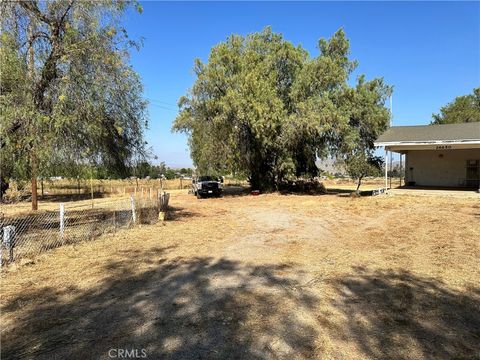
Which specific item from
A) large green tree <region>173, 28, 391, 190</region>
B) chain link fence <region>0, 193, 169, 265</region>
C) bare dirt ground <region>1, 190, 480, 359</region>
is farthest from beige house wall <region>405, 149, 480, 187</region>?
chain link fence <region>0, 193, 169, 265</region>

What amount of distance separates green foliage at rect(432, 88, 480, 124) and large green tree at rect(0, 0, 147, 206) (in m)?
43.6

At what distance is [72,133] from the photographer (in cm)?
1045

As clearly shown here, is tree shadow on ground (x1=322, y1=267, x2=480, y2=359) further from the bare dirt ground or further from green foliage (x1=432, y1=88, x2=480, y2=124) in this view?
green foliage (x1=432, y1=88, x2=480, y2=124)

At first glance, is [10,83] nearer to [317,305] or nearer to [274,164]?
[317,305]

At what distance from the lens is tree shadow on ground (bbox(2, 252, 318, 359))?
4.28 m

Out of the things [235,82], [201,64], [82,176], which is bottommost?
[82,176]

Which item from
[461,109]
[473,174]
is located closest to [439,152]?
[473,174]

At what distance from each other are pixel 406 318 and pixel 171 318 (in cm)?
309

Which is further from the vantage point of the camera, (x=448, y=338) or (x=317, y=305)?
(x=317, y=305)

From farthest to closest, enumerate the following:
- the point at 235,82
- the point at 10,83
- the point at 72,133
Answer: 1. the point at 235,82
2. the point at 72,133
3. the point at 10,83

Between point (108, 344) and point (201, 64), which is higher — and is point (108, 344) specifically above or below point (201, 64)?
below

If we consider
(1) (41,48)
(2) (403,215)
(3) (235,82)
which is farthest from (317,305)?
(3) (235,82)

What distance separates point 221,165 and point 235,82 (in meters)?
6.92

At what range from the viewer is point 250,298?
5.91 m
